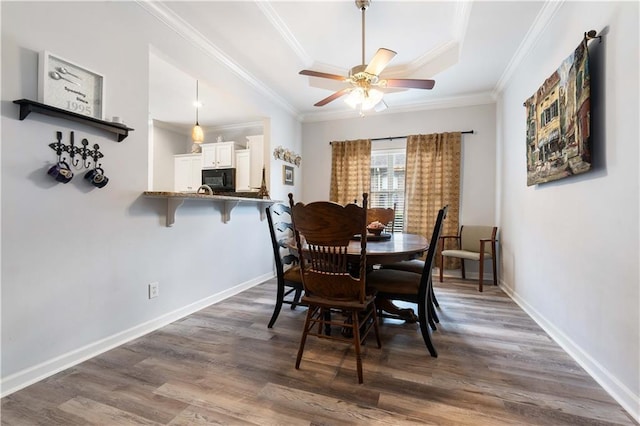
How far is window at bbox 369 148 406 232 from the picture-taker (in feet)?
15.0

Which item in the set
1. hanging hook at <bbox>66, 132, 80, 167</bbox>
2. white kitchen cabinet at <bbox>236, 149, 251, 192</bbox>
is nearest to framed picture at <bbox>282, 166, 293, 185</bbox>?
white kitchen cabinet at <bbox>236, 149, 251, 192</bbox>

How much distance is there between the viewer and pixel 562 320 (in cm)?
212

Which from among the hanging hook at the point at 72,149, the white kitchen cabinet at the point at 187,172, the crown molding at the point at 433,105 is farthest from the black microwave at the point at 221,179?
the hanging hook at the point at 72,149

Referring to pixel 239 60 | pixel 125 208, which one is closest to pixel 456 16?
pixel 239 60

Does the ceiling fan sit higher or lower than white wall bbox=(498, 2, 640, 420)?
higher

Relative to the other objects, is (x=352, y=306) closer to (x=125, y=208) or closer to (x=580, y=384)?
(x=580, y=384)

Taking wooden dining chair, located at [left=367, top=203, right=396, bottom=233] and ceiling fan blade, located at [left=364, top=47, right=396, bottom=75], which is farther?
wooden dining chair, located at [left=367, top=203, right=396, bottom=233]

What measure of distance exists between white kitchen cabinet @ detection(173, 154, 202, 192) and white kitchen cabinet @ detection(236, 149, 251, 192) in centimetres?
90

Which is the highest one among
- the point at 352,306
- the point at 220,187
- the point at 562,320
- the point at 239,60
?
the point at 239,60

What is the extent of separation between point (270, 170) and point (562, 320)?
11.3 feet

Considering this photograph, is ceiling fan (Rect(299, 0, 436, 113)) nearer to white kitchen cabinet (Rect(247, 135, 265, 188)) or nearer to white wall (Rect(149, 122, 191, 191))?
white kitchen cabinet (Rect(247, 135, 265, 188))

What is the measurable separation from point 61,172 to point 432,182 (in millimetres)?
4106

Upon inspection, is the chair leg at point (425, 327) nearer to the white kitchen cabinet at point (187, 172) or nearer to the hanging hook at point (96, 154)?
the hanging hook at point (96, 154)

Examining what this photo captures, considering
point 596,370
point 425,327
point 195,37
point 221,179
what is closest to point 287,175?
point 221,179
